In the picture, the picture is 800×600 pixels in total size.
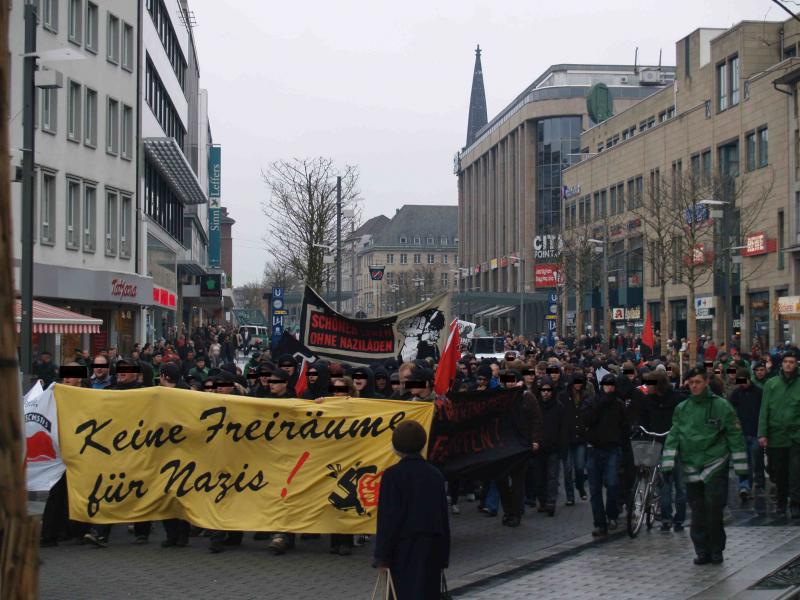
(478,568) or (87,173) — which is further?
(87,173)

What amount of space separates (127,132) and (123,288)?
18.2 ft

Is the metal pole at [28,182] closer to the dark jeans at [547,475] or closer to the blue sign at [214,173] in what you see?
the dark jeans at [547,475]

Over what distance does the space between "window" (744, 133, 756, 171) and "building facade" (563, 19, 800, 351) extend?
0.06 m

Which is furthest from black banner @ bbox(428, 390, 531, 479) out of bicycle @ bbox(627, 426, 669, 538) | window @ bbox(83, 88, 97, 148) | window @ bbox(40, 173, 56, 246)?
window @ bbox(83, 88, 97, 148)

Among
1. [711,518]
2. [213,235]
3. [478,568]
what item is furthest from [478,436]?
[213,235]

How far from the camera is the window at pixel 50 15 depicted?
34.4 metres

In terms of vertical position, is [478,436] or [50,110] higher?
[50,110]

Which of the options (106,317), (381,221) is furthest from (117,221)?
(381,221)

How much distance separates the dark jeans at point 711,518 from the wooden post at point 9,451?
26.4ft

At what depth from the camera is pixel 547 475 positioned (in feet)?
46.6

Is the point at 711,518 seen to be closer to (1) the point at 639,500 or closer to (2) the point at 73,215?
(1) the point at 639,500

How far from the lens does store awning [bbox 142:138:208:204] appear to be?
4422 centimetres

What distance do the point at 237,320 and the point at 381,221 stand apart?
317ft

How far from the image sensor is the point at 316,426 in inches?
445
